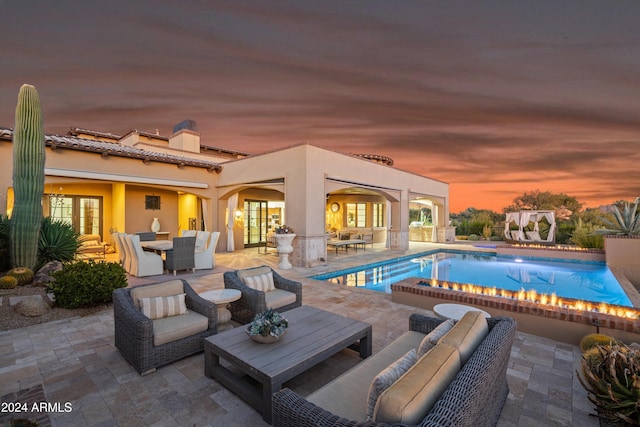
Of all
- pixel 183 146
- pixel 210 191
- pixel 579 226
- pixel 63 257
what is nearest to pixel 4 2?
pixel 63 257

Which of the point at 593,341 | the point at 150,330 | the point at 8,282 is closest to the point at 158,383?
the point at 150,330

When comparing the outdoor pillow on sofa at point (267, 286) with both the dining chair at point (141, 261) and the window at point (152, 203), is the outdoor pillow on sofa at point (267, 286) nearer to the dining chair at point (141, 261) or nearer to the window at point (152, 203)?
the dining chair at point (141, 261)

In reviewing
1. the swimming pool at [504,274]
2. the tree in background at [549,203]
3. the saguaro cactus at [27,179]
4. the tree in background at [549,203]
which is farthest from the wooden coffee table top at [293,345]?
the tree in background at [549,203]

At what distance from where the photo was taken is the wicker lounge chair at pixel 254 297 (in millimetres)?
4121

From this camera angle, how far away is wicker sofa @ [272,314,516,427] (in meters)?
1.33

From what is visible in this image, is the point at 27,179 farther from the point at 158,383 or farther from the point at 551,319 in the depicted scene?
the point at 551,319

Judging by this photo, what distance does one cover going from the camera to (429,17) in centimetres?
713

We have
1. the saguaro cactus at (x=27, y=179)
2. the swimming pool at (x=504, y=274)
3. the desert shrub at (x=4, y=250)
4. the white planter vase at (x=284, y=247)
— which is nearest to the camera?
the saguaro cactus at (x=27, y=179)

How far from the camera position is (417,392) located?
4.57 feet

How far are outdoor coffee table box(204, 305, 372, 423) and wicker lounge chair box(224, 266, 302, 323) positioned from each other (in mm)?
736

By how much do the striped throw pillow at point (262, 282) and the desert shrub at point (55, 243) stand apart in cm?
599

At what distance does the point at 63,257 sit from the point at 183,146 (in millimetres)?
10507

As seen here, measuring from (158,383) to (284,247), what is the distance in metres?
6.44

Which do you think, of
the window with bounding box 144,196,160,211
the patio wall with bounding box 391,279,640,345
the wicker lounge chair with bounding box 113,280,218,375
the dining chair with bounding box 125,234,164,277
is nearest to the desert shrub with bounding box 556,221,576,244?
the patio wall with bounding box 391,279,640,345
